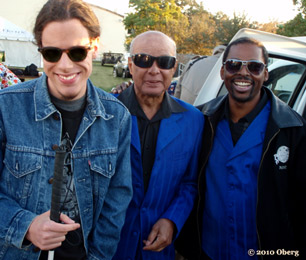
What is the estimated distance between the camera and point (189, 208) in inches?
83.2

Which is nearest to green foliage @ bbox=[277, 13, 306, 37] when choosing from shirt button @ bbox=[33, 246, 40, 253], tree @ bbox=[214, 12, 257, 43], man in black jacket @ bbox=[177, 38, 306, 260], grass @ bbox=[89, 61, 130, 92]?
tree @ bbox=[214, 12, 257, 43]

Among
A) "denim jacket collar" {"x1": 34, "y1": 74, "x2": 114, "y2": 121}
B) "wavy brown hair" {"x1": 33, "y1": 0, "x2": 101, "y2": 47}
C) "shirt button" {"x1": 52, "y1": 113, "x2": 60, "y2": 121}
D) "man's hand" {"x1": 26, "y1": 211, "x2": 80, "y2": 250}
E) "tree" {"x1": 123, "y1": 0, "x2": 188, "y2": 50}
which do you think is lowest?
"man's hand" {"x1": 26, "y1": 211, "x2": 80, "y2": 250}

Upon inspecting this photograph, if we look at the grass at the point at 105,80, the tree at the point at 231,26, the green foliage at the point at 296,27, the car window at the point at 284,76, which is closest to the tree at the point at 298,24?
the green foliage at the point at 296,27

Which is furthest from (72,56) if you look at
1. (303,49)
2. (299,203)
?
(303,49)

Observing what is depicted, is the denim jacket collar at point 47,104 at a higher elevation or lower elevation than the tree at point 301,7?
lower

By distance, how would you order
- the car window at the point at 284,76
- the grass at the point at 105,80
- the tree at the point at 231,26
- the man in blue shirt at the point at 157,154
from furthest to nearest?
the tree at the point at 231,26 < the grass at the point at 105,80 < the car window at the point at 284,76 < the man in blue shirt at the point at 157,154

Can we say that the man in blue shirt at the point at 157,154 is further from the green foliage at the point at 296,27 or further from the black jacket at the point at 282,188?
the green foliage at the point at 296,27

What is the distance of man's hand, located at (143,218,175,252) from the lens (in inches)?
76.1

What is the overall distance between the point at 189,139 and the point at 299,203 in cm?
85

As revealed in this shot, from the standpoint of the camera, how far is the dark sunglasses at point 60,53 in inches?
58.4

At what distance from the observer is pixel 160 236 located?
6.44 feet

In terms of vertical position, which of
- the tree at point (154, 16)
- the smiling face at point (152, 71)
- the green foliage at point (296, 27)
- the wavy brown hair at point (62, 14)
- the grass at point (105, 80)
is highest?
the tree at point (154, 16)

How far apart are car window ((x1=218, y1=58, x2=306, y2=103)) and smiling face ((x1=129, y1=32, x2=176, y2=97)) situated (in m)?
1.09

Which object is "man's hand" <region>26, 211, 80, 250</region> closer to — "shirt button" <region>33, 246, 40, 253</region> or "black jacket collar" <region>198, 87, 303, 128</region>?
"shirt button" <region>33, 246, 40, 253</region>
